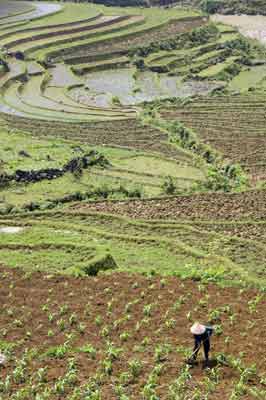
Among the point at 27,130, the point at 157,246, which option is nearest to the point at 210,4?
the point at 27,130

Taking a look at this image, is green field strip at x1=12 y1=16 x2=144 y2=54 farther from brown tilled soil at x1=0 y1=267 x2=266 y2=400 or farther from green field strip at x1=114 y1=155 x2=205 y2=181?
brown tilled soil at x1=0 y1=267 x2=266 y2=400

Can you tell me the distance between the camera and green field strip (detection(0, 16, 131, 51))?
73.3 m

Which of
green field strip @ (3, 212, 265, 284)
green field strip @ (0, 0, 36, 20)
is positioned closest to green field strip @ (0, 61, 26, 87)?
green field strip @ (0, 0, 36, 20)

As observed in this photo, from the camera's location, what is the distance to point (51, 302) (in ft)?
65.0

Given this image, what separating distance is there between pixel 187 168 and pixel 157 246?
1532cm

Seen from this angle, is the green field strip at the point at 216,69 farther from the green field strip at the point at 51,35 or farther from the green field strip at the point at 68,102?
the green field strip at the point at 51,35

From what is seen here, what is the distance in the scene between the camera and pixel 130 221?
29.7 meters

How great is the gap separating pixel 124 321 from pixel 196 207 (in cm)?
1387

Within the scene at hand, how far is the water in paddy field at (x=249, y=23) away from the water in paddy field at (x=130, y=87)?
23154mm

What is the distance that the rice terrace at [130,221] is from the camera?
52.3 ft

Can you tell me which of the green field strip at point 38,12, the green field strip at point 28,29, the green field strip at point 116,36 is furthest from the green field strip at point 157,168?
the green field strip at point 38,12

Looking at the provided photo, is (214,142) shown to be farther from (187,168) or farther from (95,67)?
(95,67)

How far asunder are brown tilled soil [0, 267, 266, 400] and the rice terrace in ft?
0.18

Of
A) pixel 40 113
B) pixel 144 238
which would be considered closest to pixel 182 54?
pixel 40 113
